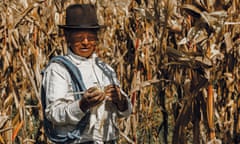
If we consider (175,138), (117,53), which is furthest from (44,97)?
(117,53)

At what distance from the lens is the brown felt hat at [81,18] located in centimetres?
220

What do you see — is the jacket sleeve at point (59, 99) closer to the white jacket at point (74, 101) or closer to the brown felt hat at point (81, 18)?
the white jacket at point (74, 101)

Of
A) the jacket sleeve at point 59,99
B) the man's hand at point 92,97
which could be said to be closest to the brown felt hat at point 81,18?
the jacket sleeve at point 59,99

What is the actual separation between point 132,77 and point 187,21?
4.08 ft

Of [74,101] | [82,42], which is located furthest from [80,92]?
[82,42]

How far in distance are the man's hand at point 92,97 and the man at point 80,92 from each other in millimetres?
75

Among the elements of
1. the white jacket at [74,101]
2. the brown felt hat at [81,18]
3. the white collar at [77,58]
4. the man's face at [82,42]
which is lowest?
the white jacket at [74,101]

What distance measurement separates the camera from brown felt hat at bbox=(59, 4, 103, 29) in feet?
7.22

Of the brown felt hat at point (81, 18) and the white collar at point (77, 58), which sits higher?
the brown felt hat at point (81, 18)

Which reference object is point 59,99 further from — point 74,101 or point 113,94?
point 113,94

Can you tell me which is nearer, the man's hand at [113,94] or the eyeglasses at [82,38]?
the man's hand at [113,94]

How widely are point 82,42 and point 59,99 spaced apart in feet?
0.66

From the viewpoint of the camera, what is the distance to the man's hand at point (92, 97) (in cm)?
199

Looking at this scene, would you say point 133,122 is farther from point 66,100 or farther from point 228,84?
point 66,100
